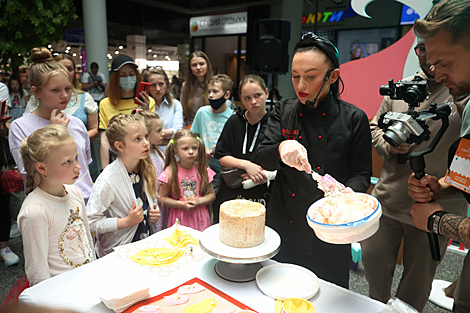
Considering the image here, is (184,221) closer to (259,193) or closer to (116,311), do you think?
(259,193)

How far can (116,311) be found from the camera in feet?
3.52

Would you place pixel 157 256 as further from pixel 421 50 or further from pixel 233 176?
pixel 421 50

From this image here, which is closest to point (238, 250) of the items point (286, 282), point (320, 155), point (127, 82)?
point (286, 282)

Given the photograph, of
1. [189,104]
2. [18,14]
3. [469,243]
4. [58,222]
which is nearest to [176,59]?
[18,14]

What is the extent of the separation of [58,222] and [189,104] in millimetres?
2070

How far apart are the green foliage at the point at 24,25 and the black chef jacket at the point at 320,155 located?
6.75m

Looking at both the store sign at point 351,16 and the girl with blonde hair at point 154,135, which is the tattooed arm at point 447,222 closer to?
the girl with blonde hair at point 154,135

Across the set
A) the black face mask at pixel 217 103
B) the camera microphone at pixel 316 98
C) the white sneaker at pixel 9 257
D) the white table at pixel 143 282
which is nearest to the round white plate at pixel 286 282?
the white table at pixel 143 282

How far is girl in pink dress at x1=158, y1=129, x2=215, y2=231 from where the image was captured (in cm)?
239

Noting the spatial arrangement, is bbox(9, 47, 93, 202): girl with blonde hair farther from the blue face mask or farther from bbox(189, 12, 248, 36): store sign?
bbox(189, 12, 248, 36): store sign

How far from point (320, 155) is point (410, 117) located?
0.46 meters

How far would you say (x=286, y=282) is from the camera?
48.7 inches

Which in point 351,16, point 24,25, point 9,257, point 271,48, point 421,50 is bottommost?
point 9,257

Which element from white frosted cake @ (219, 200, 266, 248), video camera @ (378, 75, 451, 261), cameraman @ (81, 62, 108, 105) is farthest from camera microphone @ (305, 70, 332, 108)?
cameraman @ (81, 62, 108, 105)
